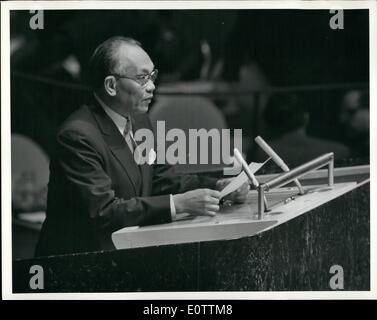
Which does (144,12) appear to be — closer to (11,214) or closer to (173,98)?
(173,98)

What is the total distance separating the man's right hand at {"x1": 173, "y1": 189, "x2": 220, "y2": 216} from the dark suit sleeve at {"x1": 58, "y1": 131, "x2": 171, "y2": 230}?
3.2 inches

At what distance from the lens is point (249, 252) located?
15.6 feet

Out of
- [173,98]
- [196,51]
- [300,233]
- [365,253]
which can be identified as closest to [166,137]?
[173,98]

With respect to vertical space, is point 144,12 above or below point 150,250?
above

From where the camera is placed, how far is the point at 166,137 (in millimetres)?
4848

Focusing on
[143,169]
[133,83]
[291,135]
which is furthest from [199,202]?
[133,83]

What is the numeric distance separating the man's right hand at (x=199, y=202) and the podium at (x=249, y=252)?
49 millimetres

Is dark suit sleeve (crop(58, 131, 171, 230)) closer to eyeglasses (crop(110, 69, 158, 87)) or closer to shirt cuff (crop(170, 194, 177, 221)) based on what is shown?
shirt cuff (crop(170, 194, 177, 221))

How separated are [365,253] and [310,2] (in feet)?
5.32

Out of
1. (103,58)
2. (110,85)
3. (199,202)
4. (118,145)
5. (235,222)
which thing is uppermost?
(103,58)

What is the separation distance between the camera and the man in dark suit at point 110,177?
4734 mm

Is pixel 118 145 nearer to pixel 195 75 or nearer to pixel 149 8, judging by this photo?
pixel 195 75

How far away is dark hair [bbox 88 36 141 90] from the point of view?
480cm

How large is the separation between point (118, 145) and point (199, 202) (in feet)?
1.99
